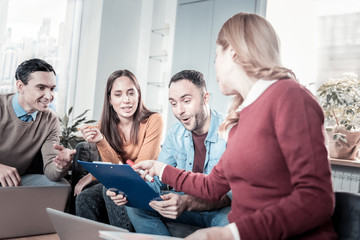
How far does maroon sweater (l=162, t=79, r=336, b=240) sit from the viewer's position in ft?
2.56

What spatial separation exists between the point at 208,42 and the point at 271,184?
132 inches

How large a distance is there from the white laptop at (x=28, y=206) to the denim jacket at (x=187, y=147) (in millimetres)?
678

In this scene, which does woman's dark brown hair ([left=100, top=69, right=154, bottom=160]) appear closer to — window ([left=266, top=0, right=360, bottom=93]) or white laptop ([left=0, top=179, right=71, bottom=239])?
white laptop ([left=0, top=179, right=71, bottom=239])

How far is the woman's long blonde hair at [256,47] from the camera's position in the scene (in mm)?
942

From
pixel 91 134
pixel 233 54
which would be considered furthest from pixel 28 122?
pixel 233 54

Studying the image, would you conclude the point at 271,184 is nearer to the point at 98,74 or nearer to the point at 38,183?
the point at 38,183

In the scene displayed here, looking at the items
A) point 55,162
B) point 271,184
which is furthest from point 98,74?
point 271,184

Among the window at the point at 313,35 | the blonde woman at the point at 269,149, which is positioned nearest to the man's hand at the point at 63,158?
the blonde woman at the point at 269,149

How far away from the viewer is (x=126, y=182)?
4.26 ft

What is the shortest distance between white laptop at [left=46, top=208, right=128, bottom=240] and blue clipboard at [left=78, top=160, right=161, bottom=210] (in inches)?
8.3

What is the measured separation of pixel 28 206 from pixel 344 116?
7.62ft

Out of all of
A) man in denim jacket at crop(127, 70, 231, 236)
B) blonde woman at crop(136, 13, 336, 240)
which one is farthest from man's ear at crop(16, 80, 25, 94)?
blonde woman at crop(136, 13, 336, 240)

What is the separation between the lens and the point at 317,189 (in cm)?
78

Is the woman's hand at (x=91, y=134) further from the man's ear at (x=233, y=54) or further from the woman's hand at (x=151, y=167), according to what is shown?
the man's ear at (x=233, y=54)
